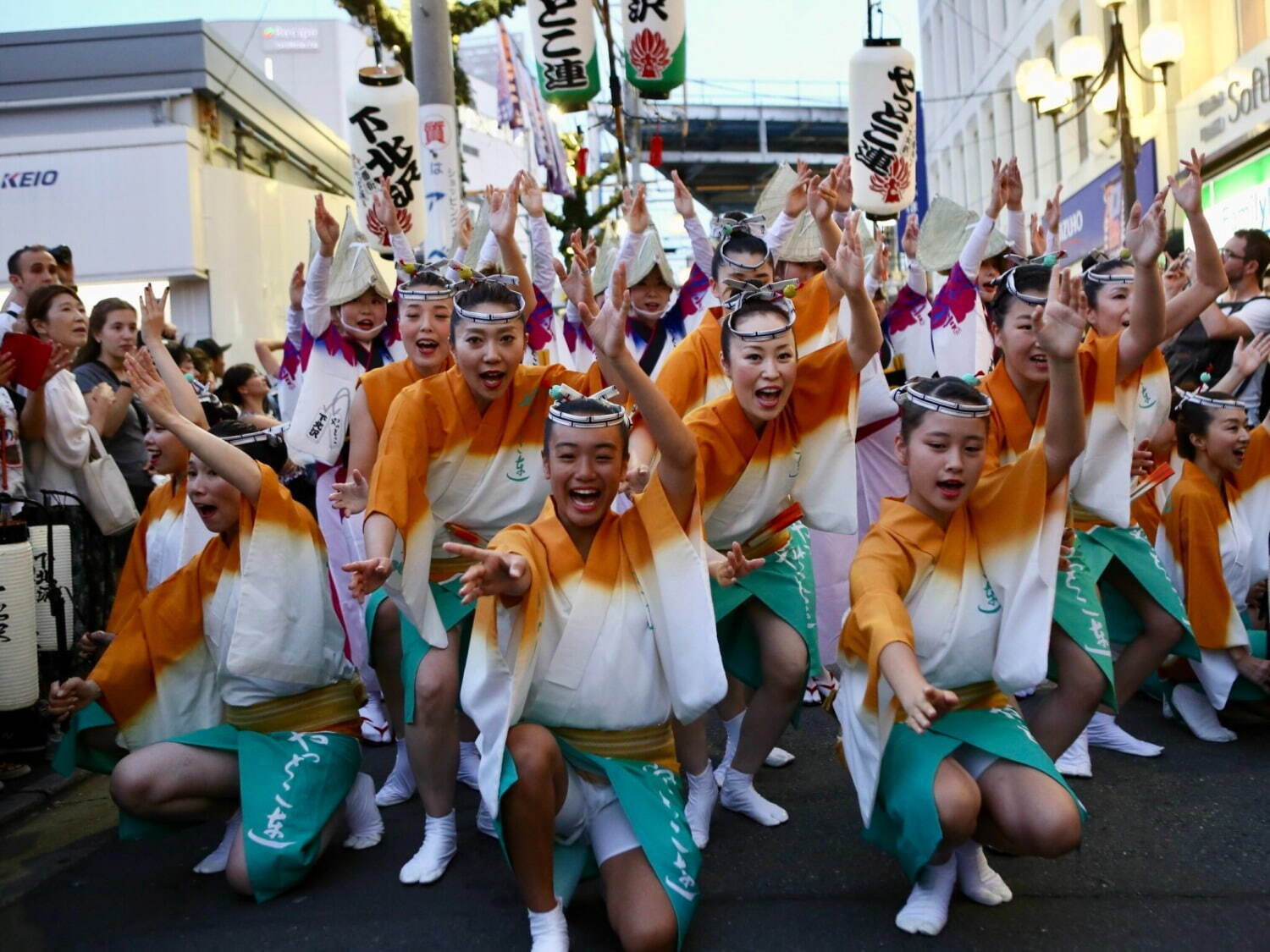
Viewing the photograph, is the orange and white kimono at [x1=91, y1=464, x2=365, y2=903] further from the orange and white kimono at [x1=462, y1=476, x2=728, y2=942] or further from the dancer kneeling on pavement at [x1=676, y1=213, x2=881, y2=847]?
the dancer kneeling on pavement at [x1=676, y1=213, x2=881, y2=847]

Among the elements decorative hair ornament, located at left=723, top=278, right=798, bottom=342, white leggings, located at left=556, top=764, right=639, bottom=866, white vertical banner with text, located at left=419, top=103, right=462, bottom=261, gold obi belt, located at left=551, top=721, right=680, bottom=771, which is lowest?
white leggings, located at left=556, top=764, right=639, bottom=866

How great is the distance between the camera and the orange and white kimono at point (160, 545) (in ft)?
12.5

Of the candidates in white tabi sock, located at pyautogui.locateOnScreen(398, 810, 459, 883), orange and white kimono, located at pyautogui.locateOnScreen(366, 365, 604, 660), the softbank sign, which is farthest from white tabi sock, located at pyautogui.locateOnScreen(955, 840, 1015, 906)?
the softbank sign

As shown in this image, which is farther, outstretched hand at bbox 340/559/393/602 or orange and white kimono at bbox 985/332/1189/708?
orange and white kimono at bbox 985/332/1189/708

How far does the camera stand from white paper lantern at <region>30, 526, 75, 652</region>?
4434mm

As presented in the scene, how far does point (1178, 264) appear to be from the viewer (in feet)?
17.0

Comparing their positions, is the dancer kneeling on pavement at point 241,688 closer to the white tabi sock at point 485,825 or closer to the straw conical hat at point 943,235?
the white tabi sock at point 485,825

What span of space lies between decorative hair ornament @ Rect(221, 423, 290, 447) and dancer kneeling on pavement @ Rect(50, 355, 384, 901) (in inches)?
9.7

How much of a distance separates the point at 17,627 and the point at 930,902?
3014mm

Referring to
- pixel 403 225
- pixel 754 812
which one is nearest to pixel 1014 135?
pixel 403 225

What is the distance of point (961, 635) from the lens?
3045 mm

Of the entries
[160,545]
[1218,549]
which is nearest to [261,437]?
[160,545]

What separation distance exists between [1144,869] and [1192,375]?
3419mm

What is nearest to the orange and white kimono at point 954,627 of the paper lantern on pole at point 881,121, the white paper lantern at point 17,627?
the white paper lantern at point 17,627
